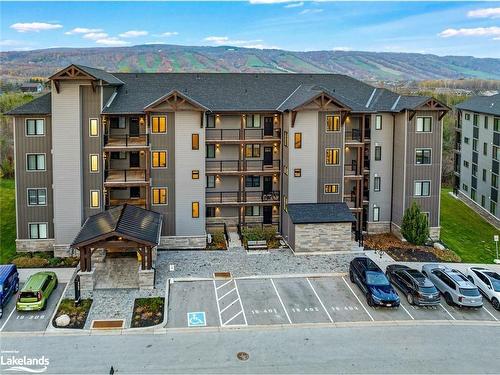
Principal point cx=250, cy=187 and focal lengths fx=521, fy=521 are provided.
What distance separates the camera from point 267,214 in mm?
42969

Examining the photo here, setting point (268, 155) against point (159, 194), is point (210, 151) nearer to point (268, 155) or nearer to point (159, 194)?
point (268, 155)

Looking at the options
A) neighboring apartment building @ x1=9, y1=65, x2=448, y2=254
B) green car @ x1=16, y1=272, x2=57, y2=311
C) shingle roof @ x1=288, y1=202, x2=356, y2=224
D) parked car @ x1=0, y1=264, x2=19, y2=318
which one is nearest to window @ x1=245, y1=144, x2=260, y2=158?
neighboring apartment building @ x1=9, y1=65, x2=448, y2=254

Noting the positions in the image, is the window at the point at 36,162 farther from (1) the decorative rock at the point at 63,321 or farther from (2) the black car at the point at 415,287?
(2) the black car at the point at 415,287

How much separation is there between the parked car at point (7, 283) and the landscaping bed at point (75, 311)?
293 centimetres

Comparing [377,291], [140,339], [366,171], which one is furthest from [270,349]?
[366,171]

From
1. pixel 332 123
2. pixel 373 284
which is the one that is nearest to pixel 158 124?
pixel 332 123

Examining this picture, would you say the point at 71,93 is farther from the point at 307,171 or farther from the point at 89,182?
the point at 307,171

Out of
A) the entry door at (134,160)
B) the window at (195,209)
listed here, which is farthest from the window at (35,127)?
the window at (195,209)

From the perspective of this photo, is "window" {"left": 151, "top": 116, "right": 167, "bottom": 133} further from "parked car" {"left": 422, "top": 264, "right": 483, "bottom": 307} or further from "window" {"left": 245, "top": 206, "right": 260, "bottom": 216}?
"parked car" {"left": 422, "top": 264, "right": 483, "bottom": 307}

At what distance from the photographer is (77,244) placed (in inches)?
1164

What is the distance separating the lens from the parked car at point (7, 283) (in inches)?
1082

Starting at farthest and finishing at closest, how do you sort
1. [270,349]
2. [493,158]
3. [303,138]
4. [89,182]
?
[493,158] → [303,138] → [89,182] → [270,349]

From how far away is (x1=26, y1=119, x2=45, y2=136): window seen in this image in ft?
120

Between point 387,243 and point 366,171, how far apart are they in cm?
611
